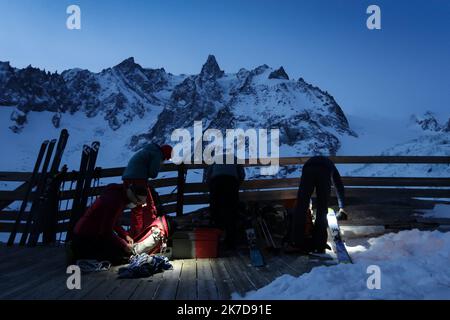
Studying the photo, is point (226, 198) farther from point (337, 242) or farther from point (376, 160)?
point (376, 160)

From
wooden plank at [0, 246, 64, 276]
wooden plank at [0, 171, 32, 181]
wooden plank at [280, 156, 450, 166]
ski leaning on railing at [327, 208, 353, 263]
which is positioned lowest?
wooden plank at [0, 246, 64, 276]

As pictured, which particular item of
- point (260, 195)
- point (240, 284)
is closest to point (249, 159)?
point (260, 195)

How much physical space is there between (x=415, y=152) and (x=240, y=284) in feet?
664

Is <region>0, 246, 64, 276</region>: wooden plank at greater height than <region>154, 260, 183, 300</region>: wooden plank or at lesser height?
lesser

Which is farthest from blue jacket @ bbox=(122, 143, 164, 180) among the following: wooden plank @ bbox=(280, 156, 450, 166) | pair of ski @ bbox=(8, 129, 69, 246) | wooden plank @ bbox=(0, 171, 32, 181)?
wooden plank @ bbox=(280, 156, 450, 166)

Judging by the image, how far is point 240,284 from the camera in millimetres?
3936

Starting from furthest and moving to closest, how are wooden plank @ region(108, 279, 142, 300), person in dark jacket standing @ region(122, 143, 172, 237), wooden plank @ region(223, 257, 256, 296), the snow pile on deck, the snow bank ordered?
the snow bank → person in dark jacket standing @ region(122, 143, 172, 237) → wooden plank @ region(223, 257, 256, 296) → wooden plank @ region(108, 279, 142, 300) → the snow pile on deck

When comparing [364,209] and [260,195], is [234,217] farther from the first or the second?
[364,209]

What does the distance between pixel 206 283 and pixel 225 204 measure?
240 centimetres

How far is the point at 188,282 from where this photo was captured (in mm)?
4059

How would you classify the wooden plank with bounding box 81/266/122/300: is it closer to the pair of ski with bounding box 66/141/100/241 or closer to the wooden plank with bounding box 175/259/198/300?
the wooden plank with bounding box 175/259/198/300

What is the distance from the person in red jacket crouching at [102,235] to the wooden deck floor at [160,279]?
0.90ft

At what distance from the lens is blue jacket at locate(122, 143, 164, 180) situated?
6.24m

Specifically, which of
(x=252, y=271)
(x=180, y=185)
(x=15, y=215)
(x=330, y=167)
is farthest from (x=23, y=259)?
(x=330, y=167)
